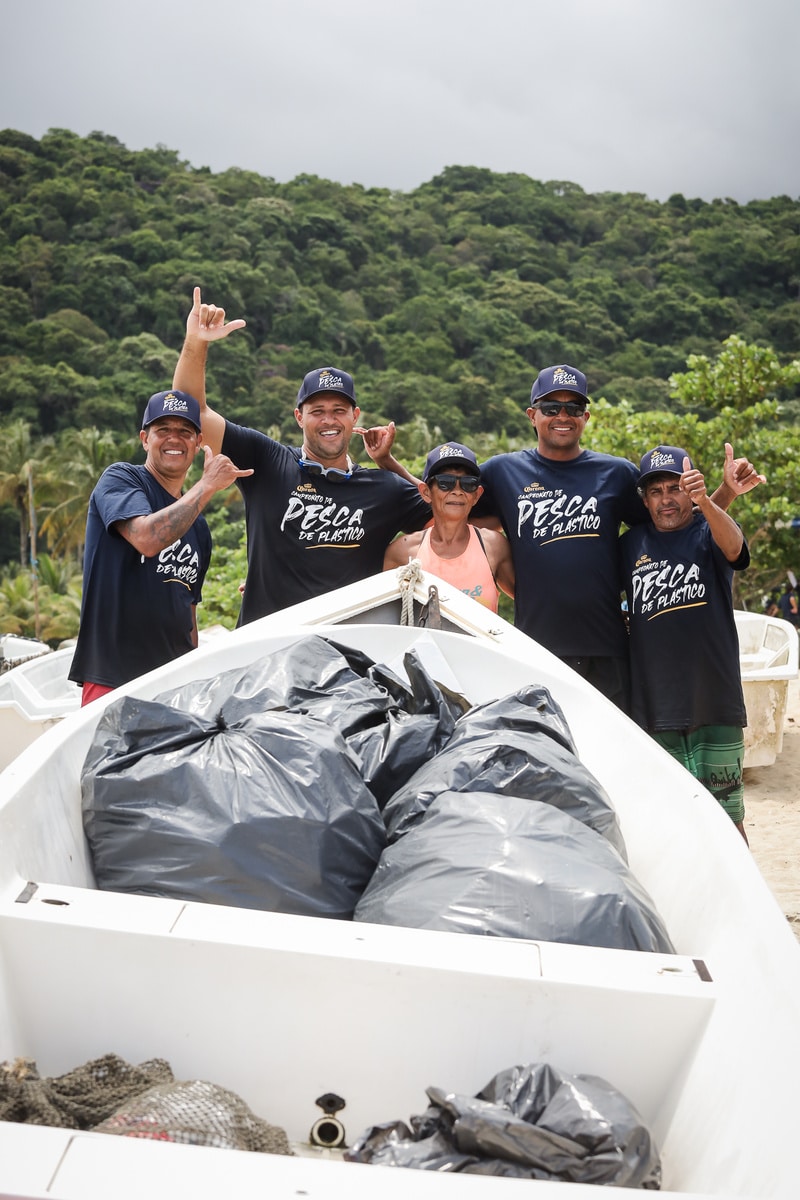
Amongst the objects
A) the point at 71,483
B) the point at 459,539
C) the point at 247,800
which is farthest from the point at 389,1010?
the point at 71,483

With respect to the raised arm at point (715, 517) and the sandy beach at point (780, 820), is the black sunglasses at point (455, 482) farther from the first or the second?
the sandy beach at point (780, 820)

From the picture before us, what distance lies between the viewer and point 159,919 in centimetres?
163

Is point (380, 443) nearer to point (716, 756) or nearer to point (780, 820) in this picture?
point (716, 756)

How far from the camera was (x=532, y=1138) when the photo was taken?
127cm

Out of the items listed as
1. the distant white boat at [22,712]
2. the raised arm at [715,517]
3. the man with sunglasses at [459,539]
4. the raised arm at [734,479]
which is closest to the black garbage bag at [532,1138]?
the raised arm at [715,517]

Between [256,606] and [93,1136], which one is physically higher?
[256,606]

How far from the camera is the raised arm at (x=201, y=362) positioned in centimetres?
391

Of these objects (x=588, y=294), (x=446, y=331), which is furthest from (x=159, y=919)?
(x=588, y=294)

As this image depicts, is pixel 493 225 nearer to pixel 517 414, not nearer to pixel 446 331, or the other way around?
pixel 446 331

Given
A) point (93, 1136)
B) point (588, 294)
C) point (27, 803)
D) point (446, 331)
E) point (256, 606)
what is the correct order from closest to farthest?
point (93, 1136) < point (27, 803) < point (256, 606) < point (446, 331) < point (588, 294)

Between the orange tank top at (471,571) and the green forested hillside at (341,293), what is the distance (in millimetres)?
30866

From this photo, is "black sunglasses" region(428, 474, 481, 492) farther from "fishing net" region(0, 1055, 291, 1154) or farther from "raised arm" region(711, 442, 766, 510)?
"fishing net" region(0, 1055, 291, 1154)

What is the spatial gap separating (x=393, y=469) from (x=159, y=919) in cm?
289

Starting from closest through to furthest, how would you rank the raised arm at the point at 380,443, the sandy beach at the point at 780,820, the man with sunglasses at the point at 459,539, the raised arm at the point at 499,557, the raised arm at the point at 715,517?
the raised arm at the point at 715,517
the man with sunglasses at the point at 459,539
the raised arm at the point at 499,557
the raised arm at the point at 380,443
the sandy beach at the point at 780,820
